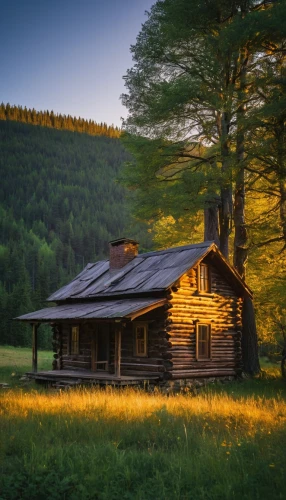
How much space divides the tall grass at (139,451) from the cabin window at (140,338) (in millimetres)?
10196

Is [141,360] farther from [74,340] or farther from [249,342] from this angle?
[249,342]

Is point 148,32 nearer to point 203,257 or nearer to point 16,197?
point 203,257

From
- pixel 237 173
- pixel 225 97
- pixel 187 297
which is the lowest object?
pixel 187 297

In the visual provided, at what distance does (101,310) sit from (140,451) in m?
13.1

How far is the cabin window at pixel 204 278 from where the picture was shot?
23.4m

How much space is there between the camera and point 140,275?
944 inches

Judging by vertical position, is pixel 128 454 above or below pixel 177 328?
below

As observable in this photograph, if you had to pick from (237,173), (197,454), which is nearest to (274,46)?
(237,173)

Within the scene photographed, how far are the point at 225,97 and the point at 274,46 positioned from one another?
3.35 m

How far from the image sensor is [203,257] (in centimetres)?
2250

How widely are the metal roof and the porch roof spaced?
479 mm

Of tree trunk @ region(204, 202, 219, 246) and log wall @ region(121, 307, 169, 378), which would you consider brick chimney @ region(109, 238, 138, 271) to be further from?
log wall @ region(121, 307, 169, 378)

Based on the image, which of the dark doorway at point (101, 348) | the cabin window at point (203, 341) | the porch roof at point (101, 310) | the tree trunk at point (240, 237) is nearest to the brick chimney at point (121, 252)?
the porch roof at point (101, 310)

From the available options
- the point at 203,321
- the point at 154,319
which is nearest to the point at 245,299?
the point at 203,321
